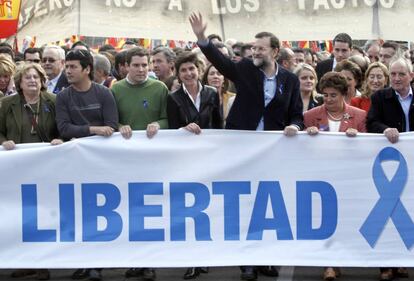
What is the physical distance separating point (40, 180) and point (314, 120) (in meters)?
2.35

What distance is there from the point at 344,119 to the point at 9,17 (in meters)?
6.62

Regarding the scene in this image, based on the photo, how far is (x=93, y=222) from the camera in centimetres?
880

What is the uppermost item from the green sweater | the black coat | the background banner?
the background banner

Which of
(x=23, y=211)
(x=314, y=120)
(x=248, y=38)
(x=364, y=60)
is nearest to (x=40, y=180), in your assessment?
(x=23, y=211)

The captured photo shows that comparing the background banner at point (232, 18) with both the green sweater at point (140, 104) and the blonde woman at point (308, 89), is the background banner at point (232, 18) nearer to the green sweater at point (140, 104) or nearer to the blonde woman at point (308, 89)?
the blonde woman at point (308, 89)

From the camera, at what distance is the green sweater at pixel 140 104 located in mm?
9289

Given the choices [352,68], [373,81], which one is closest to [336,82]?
[373,81]

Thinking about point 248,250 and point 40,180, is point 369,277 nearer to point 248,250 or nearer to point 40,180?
point 248,250

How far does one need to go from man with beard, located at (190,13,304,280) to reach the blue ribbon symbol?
0.79 m

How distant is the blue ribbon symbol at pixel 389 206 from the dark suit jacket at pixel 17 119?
2.73 m

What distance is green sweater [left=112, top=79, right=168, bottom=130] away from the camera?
929 centimetres

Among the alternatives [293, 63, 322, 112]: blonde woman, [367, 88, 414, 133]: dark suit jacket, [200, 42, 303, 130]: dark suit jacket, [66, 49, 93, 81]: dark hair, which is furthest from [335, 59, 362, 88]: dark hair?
[66, 49, 93, 81]: dark hair

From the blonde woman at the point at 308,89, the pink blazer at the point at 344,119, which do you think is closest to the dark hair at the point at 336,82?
the pink blazer at the point at 344,119

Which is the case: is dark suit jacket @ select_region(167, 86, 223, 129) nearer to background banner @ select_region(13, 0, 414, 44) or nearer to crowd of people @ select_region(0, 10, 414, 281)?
crowd of people @ select_region(0, 10, 414, 281)
